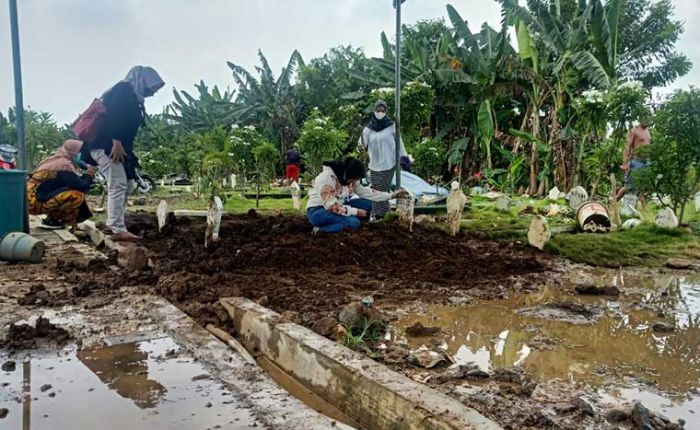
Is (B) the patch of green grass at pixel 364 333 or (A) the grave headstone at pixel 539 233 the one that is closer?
(B) the patch of green grass at pixel 364 333

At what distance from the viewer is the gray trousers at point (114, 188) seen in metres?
6.84

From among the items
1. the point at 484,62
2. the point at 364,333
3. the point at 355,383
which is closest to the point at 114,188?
the point at 364,333

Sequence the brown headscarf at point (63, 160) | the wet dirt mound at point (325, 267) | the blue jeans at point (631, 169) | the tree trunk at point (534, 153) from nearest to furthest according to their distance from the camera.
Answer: the wet dirt mound at point (325, 267), the brown headscarf at point (63, 160), the blue jeans at point (631, 169), the tree trunk at point (534, 153)

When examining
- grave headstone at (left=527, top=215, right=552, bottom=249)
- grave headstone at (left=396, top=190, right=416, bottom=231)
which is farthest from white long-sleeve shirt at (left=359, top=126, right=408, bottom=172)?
grave headstone at (left=527, top=215, right=552, bottom=249)

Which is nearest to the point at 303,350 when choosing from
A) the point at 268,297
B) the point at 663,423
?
the point at 268,297

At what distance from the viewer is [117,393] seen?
260 cm

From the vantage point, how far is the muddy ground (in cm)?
265

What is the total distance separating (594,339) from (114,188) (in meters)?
5.47

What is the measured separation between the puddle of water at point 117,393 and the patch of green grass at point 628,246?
4751 millimetres

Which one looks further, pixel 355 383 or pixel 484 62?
pixel 484 62

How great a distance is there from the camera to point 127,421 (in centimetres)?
231

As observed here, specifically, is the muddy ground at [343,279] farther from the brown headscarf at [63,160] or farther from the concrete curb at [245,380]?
the brown headscarf at [63,160]

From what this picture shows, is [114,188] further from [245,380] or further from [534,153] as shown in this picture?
[534,153]

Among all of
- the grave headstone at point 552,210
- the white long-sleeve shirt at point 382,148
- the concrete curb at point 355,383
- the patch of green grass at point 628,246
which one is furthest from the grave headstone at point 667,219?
the concrete curb at point 355,383
